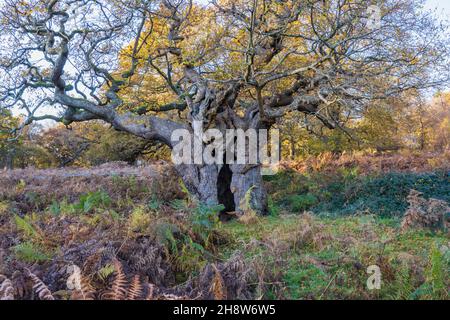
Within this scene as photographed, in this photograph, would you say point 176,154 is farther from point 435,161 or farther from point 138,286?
point 435,161

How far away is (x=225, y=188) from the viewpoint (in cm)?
1105

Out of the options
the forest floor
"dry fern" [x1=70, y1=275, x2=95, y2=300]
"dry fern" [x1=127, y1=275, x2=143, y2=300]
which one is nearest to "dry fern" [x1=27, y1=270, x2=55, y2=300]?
the forest floor

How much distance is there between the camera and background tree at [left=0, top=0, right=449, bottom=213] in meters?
9.63

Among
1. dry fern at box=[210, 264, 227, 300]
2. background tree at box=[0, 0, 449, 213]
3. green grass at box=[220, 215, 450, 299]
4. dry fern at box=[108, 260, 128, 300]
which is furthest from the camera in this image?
background tree at box=[0, 0, 449, 213]

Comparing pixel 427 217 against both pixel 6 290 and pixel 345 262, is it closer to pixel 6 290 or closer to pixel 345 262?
pixel 345 262

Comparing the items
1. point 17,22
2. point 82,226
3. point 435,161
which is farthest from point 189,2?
point 435,161

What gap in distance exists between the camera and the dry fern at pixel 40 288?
139 inches

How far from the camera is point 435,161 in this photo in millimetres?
13523

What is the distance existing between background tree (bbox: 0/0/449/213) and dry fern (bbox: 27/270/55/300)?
625 centimetres

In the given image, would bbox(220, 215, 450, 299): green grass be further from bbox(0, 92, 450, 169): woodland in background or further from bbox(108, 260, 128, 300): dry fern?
bbox(0, 92, 450, 169): woodland in background

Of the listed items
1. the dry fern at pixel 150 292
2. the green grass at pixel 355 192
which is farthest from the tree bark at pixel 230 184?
the dry fern at pixel 150 292

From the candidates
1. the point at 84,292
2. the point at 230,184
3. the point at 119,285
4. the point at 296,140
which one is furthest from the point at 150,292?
the point at 296,140

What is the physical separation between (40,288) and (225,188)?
766 centimetres

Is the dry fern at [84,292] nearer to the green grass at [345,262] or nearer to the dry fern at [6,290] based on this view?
the dry fern at [6,290]
